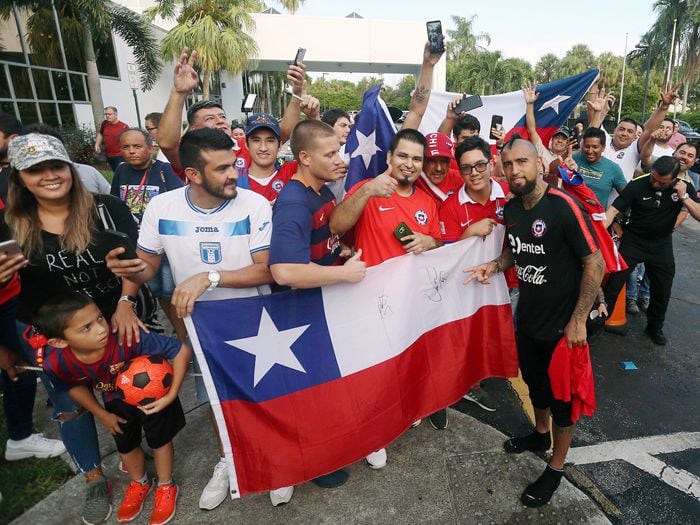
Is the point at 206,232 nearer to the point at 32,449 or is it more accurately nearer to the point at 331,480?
the point at 331,480

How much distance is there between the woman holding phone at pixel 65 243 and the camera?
96.4 inches

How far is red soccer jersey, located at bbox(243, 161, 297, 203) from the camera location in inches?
144

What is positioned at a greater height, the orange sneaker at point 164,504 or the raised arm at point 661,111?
the raised arm at point 661,111

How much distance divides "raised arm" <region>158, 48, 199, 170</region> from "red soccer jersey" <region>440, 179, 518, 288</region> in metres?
2.03

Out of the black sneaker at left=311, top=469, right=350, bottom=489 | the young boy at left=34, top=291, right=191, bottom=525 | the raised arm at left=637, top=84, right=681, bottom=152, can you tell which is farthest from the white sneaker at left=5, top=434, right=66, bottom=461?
the raised arm at left=637, top=84, right=681, bottom=152

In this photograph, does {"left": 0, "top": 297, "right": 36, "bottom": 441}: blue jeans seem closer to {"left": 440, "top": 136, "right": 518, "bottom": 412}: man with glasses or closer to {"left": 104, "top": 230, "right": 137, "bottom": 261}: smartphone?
{"left": 104, "top": 230, "right": 137, "bottom": 261}: smartphone

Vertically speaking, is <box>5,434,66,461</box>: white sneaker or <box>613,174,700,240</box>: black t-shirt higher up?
<box>613,174,700,240</box>: black t-shirt

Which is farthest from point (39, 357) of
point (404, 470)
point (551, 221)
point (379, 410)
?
point (551, 221)

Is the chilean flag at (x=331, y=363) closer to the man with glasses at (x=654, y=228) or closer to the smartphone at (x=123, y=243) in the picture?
the smartphone at (x=123, y=243)

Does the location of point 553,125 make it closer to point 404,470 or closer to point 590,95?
point 590,95

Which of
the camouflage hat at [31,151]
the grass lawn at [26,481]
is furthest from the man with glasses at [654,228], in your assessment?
the grass lawn at [26,481]

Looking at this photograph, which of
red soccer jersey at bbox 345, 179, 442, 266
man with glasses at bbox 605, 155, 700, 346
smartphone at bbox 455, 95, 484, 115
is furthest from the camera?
smartphone at bbox 455, 95, 484, 115

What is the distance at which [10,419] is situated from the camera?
3.20 metres

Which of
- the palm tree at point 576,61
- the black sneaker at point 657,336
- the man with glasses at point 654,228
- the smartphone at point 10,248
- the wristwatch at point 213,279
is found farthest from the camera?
the palm tree at point 576,61
